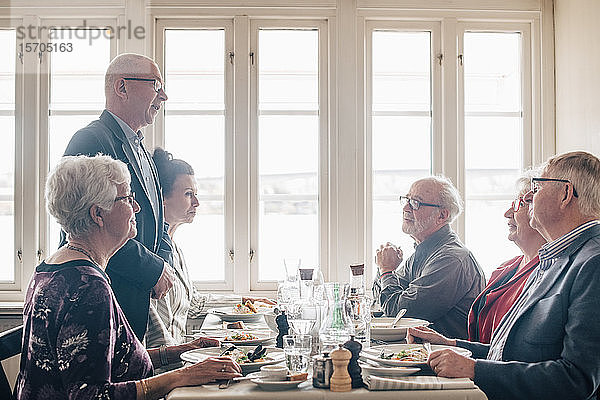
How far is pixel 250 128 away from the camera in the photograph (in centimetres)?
434

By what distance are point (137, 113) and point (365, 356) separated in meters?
1.57

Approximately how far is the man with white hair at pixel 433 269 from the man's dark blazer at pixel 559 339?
0.83 metres

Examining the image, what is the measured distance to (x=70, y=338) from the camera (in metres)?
1.71

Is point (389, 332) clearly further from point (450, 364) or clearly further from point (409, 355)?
point (450, 364)

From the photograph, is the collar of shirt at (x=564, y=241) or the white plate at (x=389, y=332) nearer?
the collar of shirt at (x=564, y=241)

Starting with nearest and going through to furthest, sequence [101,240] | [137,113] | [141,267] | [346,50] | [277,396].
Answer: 1. [277,396]
2. [101,240]
3. [141,267]
4. [137,113]
5. [346,50]

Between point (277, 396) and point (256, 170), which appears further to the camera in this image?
point (256, 170)

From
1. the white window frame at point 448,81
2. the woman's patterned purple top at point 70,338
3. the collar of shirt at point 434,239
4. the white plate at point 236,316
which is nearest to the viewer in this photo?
the woman's patterned purple top at point 70,338

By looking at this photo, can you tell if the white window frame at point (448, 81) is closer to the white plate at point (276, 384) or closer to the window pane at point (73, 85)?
the window pane at point (73, 85)

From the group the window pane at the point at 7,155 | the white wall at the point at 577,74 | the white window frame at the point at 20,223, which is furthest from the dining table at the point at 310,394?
the window pane at the point at 7,155

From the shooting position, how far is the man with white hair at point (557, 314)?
192 centimetres

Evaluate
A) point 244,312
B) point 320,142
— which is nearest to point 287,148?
point 320,142

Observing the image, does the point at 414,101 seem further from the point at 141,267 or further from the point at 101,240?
the point at 101,240

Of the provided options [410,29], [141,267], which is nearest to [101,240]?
[141,267]
